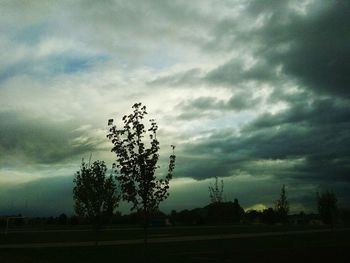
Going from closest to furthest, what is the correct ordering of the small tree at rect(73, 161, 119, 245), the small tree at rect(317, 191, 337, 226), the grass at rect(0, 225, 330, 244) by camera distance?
the small tree at rect(73, 161, 119, 245) → the grass at rect(0, 225, 330, 244) → the small tree at rect(317, 191, 337, 226)

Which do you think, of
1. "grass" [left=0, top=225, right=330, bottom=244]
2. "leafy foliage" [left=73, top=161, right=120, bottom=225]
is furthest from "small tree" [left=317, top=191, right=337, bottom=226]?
"leafy foliage" [left=73, top=161, right=120, bottom=225]

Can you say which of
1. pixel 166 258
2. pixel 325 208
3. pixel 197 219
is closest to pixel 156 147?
pixel 166 258

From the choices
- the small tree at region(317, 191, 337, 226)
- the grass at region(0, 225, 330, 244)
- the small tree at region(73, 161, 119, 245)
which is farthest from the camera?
the small tree at region(317, 191, 337, 226)

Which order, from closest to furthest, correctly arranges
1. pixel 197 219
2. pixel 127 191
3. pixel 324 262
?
pixel 127 191 < pixel 324 262 < pixel 197 219

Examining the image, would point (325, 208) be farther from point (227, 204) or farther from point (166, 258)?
point (166, 258)

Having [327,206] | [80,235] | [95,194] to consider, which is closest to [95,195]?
[95,194]

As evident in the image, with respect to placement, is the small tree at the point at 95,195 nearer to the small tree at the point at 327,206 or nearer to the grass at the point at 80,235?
the grass at the point at 80,235

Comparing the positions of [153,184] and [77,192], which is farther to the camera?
[77,192]

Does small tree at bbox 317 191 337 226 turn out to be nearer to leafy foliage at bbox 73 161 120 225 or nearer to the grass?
the grass

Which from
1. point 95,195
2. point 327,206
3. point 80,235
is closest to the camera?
point 95,195

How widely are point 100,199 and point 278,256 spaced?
14.2m

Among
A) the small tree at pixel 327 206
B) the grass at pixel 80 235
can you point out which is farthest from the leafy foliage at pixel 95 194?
the small tree at pixel 327 206

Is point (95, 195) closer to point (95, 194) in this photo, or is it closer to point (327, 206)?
point (95, 194)

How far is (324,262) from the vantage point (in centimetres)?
2348
